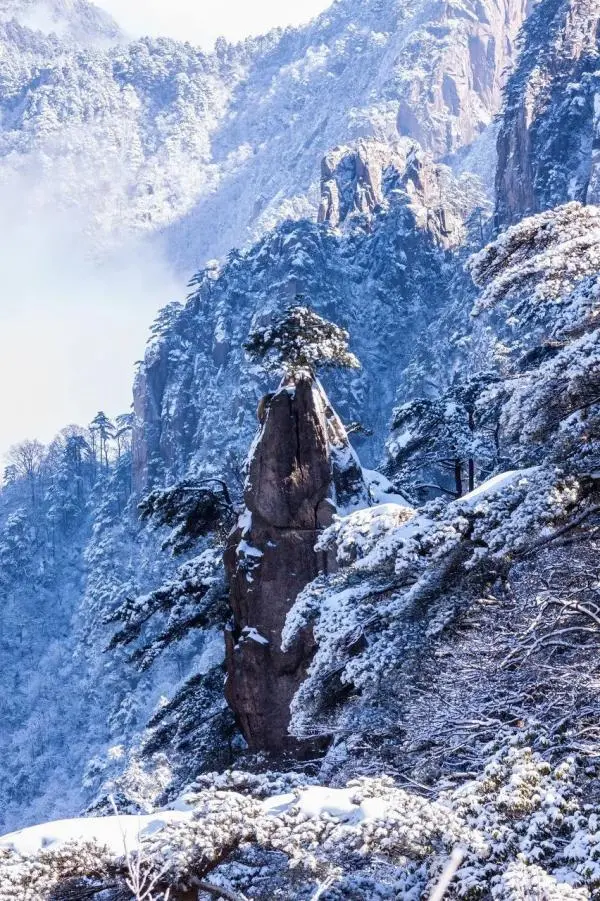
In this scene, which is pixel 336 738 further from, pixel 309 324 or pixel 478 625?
pixel 309 324

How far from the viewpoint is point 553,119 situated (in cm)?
8075

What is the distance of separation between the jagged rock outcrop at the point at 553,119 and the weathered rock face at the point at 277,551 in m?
62.6

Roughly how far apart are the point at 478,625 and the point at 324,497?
651 cm

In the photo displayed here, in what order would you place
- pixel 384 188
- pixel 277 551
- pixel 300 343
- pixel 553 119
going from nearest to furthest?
1. pixel 277 551
2. pixel 300 343
3. pixel 553 119
4. pixel 384 188

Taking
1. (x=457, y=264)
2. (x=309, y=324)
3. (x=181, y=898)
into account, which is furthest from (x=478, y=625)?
(x=457, y=264)

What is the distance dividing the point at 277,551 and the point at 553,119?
2852 inches

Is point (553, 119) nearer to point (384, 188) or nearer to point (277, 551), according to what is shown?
point (384, 188)

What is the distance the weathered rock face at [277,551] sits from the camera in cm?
1650

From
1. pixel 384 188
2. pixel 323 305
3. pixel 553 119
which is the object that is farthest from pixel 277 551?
pixel 384 188

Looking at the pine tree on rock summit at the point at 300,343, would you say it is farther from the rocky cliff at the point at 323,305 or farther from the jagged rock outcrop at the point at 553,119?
the rocky cliff at the point at 323,305

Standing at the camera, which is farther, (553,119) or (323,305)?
(323,305)

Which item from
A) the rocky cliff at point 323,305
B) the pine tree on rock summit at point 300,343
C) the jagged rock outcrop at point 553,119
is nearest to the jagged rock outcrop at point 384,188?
the rocky cliff at point 323,305

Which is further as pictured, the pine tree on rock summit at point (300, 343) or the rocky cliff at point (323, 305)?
the rocky cliff at point (323, 305)

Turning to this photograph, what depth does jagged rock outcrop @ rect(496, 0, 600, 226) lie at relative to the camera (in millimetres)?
78750
